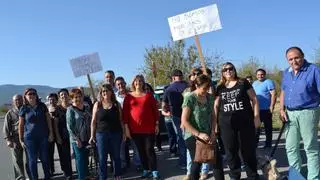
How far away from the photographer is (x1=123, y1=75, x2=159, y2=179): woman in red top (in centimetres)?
741

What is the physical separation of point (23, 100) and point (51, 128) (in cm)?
73

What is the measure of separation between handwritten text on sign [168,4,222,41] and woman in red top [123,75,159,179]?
1.97 metres

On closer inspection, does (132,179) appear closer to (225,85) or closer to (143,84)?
(143,84)

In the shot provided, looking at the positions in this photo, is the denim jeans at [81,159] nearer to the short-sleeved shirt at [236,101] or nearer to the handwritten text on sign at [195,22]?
the short-sleeved shirt at [236,101]

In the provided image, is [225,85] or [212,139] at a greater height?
[225,85]

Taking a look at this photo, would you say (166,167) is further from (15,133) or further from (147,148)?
(15,133)

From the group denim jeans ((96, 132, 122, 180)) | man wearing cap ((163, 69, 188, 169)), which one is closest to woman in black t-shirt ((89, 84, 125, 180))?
denim jeans ((96, 132, 122, 180))

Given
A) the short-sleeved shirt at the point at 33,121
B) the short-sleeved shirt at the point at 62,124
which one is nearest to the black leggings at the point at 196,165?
the short-sleeved shirt at the point at 33,121

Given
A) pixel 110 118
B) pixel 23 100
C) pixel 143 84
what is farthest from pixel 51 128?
pixel 143 84

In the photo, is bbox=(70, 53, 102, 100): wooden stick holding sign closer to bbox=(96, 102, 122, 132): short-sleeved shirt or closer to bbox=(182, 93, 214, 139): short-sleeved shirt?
bbox=(96, 102, 122, 132): short-sleeved shirt

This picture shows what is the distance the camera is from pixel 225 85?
657cm

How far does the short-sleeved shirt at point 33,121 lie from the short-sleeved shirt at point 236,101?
10.9 feet

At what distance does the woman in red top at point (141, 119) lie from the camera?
741 cm

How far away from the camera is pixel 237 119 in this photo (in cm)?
637
